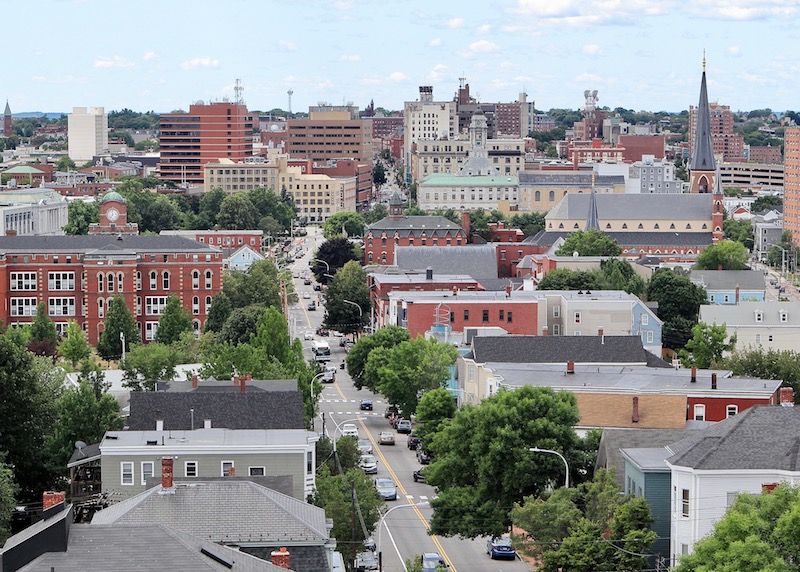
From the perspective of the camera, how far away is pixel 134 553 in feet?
135

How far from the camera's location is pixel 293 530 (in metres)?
49.8

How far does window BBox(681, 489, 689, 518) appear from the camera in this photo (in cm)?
5728

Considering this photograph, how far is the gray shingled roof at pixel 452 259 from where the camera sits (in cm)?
16788

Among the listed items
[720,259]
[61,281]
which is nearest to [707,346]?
[61,281]

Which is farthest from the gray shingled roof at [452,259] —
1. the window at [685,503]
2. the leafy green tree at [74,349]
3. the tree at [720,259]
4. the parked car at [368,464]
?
the window at [685,503]

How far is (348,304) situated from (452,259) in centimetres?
2088

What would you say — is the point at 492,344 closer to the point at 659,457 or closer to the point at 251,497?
the point at 659,457

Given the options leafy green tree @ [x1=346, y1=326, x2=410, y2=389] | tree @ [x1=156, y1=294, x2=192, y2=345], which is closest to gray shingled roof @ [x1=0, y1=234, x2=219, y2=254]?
tree @ [x1=156, y1=294, x2=192, y2=345]

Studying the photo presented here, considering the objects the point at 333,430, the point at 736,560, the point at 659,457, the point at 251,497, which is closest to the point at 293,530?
Result: the point at 251,497

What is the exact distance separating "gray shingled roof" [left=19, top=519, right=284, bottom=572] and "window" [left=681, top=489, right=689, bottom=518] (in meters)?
18.3

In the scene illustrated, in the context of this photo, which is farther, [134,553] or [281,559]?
[281,559]

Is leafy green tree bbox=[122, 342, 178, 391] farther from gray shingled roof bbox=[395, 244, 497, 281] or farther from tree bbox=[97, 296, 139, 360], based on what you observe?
gray shingled roof bbox=[395, 244, 497, 281]

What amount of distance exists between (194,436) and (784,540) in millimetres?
25925

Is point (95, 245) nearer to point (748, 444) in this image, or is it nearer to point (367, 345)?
point (367, 345)
